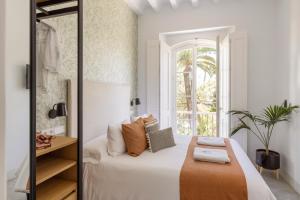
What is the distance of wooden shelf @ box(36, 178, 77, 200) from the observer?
4.73ft

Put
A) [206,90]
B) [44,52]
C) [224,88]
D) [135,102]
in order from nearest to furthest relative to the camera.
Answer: [44,52]
[224,88]
[135,102]
[206,90]

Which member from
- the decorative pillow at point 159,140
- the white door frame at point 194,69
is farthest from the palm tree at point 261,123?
the decorative pillow at point 159,140

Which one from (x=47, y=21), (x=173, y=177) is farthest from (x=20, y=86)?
(x=173, y=177)

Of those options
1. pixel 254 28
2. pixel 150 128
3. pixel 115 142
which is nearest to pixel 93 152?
pixel 115 142

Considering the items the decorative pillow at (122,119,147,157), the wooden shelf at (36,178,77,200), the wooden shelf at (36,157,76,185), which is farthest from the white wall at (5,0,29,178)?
the decorative pillow at (122,119,147,157)

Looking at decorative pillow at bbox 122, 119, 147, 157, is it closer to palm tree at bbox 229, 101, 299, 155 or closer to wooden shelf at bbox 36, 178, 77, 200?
wooden shelf at bbox 36, 178, 77, 200

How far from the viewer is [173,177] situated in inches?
67.4

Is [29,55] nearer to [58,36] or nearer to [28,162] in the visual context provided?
[28,162]

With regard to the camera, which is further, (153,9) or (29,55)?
(153,9)

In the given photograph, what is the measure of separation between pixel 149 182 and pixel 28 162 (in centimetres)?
102

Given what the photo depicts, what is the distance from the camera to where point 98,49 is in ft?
8.83

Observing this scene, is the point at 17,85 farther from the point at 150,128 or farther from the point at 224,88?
the point at 224,88

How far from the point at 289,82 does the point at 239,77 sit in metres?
0.79

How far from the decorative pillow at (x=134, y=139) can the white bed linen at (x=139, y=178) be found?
0.32 feet
